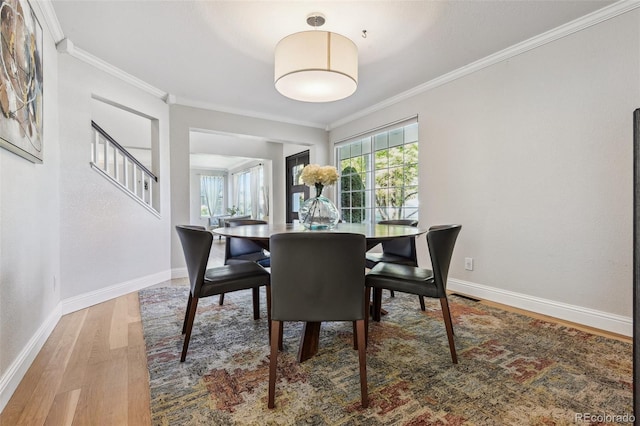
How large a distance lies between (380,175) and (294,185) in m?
2.64

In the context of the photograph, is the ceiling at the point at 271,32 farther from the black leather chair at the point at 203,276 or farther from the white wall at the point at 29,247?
the black leather chair at the point at 203,276

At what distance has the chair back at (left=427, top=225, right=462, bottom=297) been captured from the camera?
64.5 inches

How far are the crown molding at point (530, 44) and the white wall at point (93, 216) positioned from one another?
318 centimetres

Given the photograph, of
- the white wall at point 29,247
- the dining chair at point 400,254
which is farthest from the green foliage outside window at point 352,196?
the white wall at point 29,247

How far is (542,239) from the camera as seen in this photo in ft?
8.14

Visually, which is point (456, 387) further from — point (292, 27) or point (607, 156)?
point (292, 27)

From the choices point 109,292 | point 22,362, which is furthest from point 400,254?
point 109,292

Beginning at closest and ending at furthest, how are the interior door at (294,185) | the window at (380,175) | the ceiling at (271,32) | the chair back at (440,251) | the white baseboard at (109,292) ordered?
the chair back at (440,251) < the ceiling at (271,32) < the white baseboard at (109,292) < the window at (380,175) < the interior door at (294,185)

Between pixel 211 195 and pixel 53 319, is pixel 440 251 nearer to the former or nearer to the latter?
pixel 53 319

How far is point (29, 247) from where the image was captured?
5.83ft

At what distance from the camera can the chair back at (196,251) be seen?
1.65 m

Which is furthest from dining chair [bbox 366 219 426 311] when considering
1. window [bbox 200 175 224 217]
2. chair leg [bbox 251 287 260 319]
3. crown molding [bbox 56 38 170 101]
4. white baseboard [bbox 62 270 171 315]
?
window [bbox 200 175 224 217]

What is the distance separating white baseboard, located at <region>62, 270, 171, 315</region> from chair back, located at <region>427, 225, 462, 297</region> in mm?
3000

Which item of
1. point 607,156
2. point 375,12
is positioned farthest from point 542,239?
point 375,12
